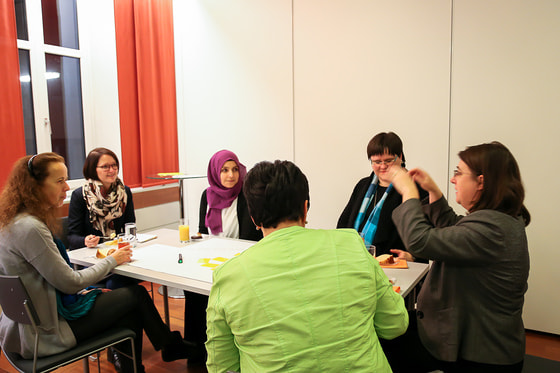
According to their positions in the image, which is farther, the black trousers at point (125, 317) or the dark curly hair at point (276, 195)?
the black trousers at point (125, 317)

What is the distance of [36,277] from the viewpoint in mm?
1882

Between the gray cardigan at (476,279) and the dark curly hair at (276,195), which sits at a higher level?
the dark curly hair at (276,195)

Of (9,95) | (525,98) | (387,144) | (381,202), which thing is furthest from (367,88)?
(9,95)

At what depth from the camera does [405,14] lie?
3.32 m

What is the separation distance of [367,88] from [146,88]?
2.35 meters

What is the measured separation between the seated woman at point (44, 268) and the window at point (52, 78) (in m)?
1.96

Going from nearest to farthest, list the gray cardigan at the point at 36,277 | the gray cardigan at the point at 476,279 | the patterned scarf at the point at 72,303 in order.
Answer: the gray cardigan at the point at 476,279
the gray cardigan at the point at 36,277
the patterned scarf at the point at 72,303

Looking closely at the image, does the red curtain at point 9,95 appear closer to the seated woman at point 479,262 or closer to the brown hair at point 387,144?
the brown hair at point 387,144

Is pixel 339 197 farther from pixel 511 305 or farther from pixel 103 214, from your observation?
pixel 511 305

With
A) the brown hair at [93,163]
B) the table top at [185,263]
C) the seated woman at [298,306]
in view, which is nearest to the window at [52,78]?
the brown hair at [93,163]

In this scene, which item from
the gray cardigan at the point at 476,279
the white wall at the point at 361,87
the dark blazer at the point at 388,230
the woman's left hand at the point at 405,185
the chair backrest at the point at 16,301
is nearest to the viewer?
the gray cardigan at the point at 476,279

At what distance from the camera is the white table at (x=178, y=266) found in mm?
1964

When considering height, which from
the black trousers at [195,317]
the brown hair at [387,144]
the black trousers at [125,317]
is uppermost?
the brown hair at [387,144]

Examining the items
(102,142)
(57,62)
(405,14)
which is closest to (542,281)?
(405,14)
